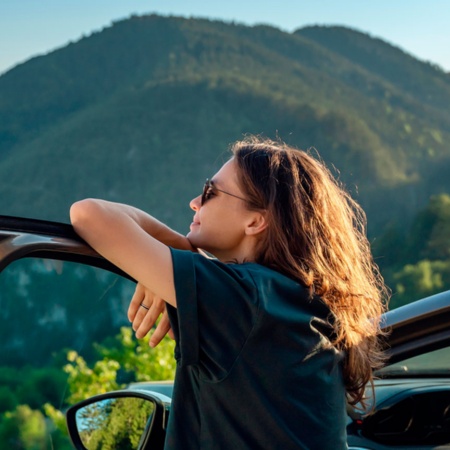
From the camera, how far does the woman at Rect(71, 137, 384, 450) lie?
3.92 ft

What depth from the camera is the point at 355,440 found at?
1546 mm

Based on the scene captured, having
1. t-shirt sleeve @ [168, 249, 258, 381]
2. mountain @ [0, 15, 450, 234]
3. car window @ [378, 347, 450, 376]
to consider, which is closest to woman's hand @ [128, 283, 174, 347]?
t-shirt sleeve @ [168, 249, 258, 381]

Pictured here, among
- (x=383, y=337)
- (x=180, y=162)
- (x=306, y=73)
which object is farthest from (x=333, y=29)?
(x=383, y=337)

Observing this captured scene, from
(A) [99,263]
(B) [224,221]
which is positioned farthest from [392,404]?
(A) [99,263]

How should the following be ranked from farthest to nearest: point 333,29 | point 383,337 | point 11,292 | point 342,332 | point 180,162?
point 333,29
point 180,162
point 383,337
point 342,332
point 11,292

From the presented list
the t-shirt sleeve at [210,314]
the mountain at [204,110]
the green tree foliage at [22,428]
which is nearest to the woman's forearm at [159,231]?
the t-shirt sleeve at [210,314]

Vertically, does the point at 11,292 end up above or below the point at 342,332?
above

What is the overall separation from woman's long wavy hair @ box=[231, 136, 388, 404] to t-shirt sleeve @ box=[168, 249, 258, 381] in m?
0.15

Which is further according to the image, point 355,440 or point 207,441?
point 355,440

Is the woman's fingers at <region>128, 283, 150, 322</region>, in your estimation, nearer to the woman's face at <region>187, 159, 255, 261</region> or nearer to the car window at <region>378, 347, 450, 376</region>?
the woman's face at <region>187, 159, 255, 261</region>

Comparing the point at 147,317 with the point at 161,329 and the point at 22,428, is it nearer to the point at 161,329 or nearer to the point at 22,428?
the point at 161,329

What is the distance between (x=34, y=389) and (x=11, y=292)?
150 millimetres

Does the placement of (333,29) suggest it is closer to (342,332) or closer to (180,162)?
(180,162)

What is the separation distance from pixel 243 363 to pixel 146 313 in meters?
0.22
